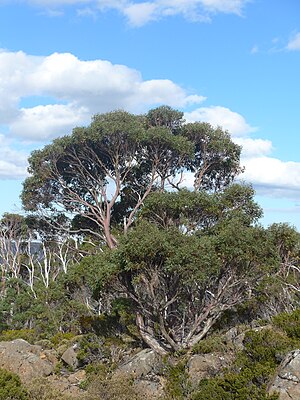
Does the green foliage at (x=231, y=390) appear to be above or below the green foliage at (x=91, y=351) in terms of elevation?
above

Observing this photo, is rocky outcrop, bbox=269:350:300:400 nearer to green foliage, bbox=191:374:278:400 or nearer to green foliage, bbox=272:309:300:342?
green foliage, bbox=191:374:278:400

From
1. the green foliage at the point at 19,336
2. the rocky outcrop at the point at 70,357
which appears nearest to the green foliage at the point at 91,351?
the rocky outcrop at the point at 70,357

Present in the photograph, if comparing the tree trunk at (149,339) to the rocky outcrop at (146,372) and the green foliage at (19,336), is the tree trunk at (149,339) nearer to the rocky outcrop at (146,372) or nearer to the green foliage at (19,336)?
the rocky outcrop at (146,372)

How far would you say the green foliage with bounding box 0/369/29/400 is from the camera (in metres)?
12.8

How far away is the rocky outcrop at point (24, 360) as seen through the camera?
61.3 ft

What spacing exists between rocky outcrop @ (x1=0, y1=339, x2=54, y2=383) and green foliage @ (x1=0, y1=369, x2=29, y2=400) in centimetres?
432

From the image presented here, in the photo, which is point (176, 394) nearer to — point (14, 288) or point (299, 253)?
point (299, 253)

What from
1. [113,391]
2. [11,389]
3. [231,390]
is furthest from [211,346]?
[11,389]

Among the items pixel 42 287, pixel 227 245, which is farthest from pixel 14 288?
pixel 227 245

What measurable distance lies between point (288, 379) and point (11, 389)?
6.50m

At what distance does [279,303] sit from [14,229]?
22.2 meters

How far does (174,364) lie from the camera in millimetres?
16625

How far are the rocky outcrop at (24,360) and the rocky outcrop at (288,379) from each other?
879 centimetres

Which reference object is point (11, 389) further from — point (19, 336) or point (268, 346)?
point (19, 336)
